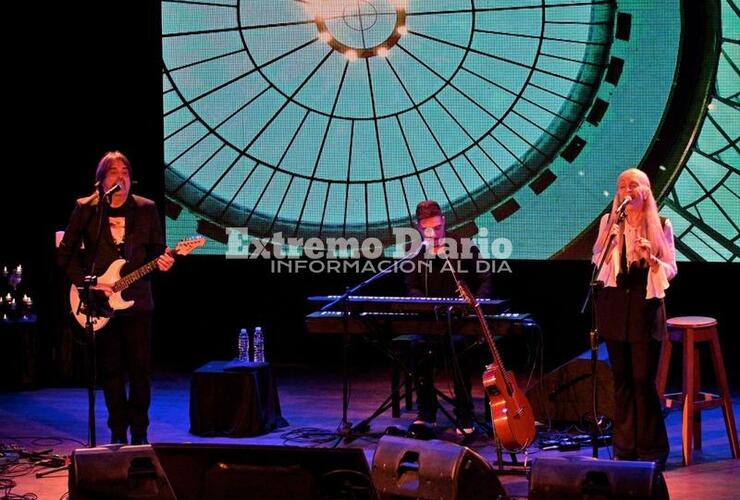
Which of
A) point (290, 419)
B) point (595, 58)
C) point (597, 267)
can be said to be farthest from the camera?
point (595, 58)

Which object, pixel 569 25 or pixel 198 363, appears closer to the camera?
pixel 569 25

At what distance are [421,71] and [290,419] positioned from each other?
106 inches

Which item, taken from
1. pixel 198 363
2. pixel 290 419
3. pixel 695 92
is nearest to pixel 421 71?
pixel 695 92

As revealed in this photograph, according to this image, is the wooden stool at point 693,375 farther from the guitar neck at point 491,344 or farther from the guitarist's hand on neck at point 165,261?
the guitarist's hand on neck at point 165,261

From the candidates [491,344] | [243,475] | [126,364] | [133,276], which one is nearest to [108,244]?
[133,276]

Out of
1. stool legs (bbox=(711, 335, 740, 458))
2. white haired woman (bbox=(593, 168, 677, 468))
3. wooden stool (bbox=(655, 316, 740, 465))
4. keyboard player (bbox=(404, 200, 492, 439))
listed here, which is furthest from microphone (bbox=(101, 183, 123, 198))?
stool legs (bbox=(711, 335, 740, 458))

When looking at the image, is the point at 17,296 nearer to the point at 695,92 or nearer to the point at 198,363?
the point at 198,363

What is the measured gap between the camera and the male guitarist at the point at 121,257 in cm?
523

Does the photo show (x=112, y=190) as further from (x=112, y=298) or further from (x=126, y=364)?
(x=126, y=364)

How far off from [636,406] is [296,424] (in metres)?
2.27

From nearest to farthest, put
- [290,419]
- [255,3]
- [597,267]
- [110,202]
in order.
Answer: [597,267], [110,202], [290,419], [255,3]

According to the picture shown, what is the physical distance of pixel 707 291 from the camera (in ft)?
24.7

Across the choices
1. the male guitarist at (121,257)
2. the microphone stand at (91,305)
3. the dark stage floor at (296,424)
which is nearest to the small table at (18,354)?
the dark stage floor at (296,424)

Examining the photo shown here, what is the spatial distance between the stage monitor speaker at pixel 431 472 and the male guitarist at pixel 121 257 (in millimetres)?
2125
